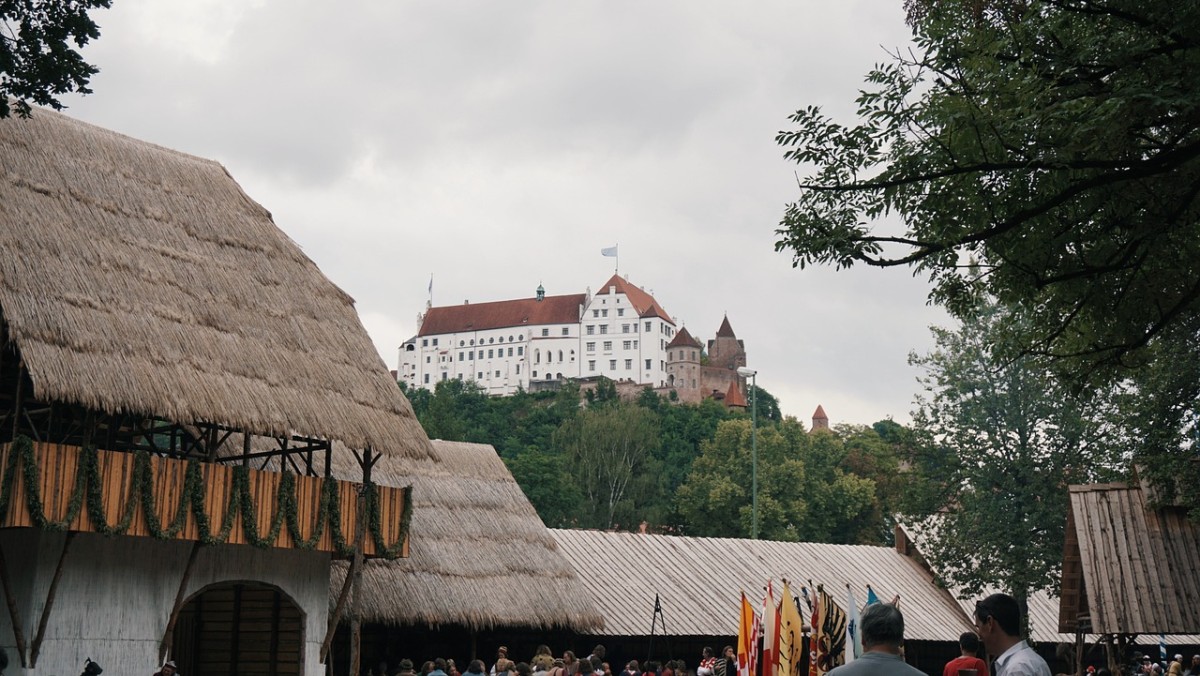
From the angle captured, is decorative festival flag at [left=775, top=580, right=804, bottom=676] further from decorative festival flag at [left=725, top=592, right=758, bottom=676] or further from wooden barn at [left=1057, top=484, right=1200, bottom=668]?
wooden barn at [left=1057, top=484, right=1200, bottom=668]

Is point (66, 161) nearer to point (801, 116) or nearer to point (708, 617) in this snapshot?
point (801, 116)

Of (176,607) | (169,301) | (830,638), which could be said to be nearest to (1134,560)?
(830,638)

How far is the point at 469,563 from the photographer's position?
95.5 ft

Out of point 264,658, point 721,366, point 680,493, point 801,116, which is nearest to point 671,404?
point 721,366

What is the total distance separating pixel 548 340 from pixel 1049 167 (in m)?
134

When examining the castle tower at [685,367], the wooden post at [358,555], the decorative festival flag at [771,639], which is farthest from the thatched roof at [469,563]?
the castle tower at [685,367]

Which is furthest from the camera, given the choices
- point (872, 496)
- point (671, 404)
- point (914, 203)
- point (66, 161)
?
point (671, 404)

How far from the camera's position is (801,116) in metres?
12.6

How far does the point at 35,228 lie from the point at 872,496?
6277cm

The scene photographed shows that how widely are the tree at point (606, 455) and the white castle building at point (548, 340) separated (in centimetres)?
3934

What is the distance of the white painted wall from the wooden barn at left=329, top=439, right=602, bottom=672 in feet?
14.9

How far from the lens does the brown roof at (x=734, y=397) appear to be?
13175 centimetres

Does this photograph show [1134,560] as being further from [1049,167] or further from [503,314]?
[503,314]

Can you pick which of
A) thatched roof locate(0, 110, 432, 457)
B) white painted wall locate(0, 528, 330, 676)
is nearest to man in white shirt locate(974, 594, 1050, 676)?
thatched roof locate(0, 110, 432, 457)
